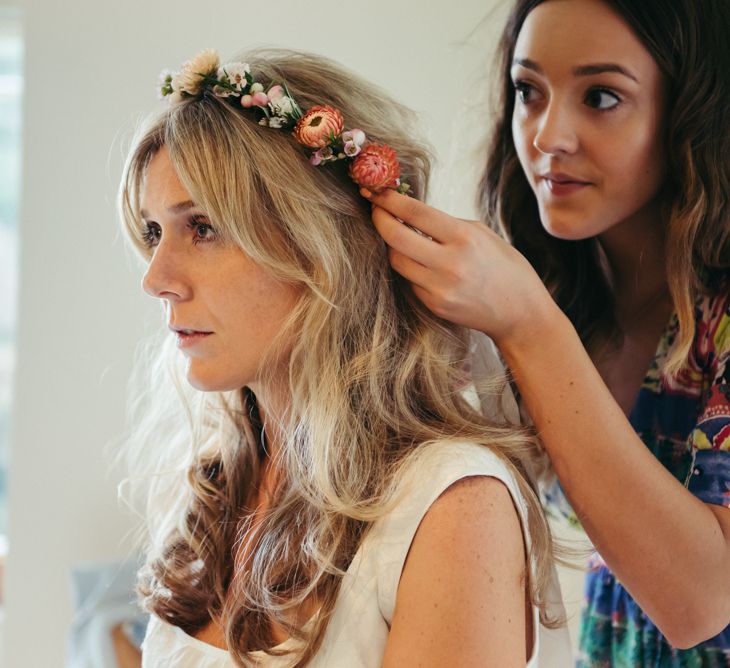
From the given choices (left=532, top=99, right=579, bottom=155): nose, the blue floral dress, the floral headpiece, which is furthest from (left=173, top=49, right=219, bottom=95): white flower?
the blue floral dress

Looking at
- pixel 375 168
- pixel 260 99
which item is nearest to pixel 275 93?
pixel 260 99

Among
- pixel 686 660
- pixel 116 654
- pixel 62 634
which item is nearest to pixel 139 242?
pixel 686 660

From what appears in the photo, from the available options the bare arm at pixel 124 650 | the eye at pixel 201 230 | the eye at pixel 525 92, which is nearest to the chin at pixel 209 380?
the eye at pixel 201 230

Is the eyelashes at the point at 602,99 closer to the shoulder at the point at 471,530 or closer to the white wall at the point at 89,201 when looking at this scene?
the shoulder at the point at 471,530

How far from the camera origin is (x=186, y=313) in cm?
119

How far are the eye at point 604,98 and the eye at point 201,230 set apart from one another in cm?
55

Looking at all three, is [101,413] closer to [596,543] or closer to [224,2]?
[224,2]

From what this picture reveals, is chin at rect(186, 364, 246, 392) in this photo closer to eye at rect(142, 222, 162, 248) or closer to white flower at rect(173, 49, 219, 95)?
eye at rect(142, 222, 162, 248)

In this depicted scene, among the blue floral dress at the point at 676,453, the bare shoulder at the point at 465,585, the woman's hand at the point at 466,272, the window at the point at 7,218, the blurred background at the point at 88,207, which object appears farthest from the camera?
the window at the point at 7,218

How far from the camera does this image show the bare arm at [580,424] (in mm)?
1107

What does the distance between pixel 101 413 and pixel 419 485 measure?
169cm

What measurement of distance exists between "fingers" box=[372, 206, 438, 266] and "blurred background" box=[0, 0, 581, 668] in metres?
1.06

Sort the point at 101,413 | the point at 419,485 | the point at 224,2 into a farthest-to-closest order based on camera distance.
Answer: the point at 101,413, the point at 224,2, the point at 419,485

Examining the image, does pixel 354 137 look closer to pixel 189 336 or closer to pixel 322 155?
pixel 322 155
